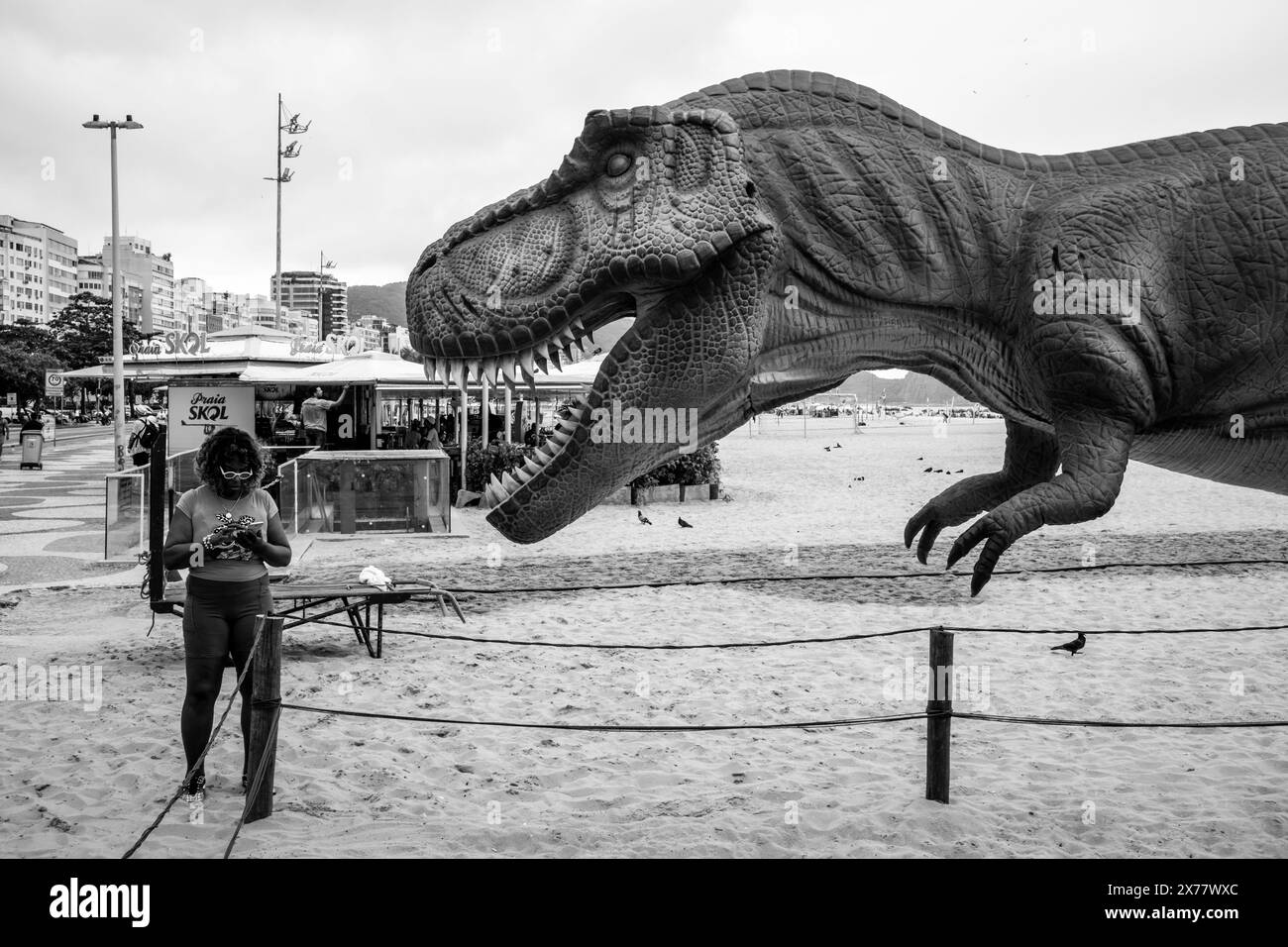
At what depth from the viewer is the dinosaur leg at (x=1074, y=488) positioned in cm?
276

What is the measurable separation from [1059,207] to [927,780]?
247cm

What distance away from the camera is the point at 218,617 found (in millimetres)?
4059

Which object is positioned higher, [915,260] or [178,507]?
[915,260]

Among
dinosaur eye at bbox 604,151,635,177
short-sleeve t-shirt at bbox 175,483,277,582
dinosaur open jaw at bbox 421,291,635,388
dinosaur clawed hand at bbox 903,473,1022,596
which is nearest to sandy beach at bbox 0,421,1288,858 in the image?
short-sleeve t-shirt at bbox 175,483,277,582

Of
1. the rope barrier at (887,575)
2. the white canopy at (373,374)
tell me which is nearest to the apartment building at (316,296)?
the white canopy at (373,374)

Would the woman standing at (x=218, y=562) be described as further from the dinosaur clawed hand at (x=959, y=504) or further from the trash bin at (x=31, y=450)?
the trash bin at (x=31, y=450)

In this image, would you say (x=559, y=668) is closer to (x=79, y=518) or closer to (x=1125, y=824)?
(x=1125, y=824)

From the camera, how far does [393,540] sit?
1282cm

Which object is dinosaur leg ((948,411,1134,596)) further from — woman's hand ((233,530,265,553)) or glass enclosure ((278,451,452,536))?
glass enclosure ((278,451,452,536))

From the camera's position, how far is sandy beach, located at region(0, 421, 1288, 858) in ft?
13.5

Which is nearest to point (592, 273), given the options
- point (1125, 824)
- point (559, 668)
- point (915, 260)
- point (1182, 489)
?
point (915, 260)

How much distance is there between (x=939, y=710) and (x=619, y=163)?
99.6 inches

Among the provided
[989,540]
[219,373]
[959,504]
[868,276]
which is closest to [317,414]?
[219,373]

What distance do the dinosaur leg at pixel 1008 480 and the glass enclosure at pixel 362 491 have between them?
10179mm
